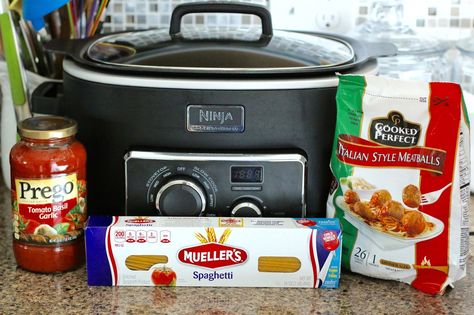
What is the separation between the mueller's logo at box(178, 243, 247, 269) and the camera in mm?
997

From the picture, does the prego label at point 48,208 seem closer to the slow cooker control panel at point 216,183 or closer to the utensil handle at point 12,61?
the slow cooker control panel at point 216,183

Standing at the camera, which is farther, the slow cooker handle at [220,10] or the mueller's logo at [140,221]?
the slow cooker handle at [220,10]

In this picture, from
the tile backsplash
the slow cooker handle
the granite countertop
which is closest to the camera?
the granite countertop

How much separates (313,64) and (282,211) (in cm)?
20

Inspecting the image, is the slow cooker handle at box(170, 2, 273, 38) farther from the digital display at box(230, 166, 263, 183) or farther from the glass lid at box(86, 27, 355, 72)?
the digital display at box(230, 166, 263, 183)

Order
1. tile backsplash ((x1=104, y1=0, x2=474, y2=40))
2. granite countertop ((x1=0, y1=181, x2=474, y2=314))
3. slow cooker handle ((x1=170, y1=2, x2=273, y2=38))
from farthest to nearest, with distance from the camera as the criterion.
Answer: tile backsplash ((x1=104, y1=0, x2=474, y2=40)) → slow cooker handle ((x1=170, y1=2, x2=273, y2=38)) → granite countertop ((x1=0, y1=181, x2=474, y2=314))

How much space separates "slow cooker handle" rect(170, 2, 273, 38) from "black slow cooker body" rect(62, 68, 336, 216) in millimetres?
161

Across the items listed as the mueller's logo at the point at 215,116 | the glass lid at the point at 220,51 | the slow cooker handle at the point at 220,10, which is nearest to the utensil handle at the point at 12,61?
the glass lid at the point at 220,51

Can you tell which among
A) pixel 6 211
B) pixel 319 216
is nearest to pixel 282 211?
pixel 319 216

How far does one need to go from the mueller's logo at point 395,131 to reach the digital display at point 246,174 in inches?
6.0

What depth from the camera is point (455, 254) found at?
1.00m

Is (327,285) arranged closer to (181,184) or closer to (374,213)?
(374,213)

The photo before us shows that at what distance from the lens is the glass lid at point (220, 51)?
1.07m

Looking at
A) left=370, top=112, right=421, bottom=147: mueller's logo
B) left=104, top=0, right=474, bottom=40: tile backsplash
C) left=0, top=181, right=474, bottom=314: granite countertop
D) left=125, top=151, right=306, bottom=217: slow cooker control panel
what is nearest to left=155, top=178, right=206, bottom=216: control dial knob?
left=125, top=151, right=306, bottom=217: slow cooker control panel
